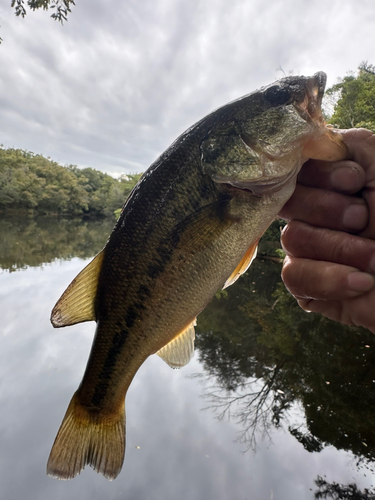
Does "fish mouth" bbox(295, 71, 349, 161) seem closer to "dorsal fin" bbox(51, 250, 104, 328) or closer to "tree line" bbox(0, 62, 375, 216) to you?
"dorsal fin" bbox(51, 250, 104, 328)

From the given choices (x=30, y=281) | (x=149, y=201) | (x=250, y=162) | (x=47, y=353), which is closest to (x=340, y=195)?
(x=250, y=162)

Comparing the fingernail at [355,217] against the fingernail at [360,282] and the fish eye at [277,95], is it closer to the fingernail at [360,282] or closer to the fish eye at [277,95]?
the fingernail at [360,282]

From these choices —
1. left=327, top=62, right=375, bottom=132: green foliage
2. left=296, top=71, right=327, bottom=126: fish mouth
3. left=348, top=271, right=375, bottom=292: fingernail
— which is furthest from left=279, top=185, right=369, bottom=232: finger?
left=327, top=62, right=375, bottom=132: green foliage

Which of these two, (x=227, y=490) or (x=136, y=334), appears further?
(x=227, y=490)

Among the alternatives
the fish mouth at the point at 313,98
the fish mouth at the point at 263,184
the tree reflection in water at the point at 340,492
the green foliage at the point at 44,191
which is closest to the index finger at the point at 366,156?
the fish mouth at the point at 313,98

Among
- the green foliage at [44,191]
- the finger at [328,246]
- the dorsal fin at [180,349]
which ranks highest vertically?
the green foliage at [44,191]

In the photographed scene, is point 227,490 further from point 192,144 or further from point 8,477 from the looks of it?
point 192,144
